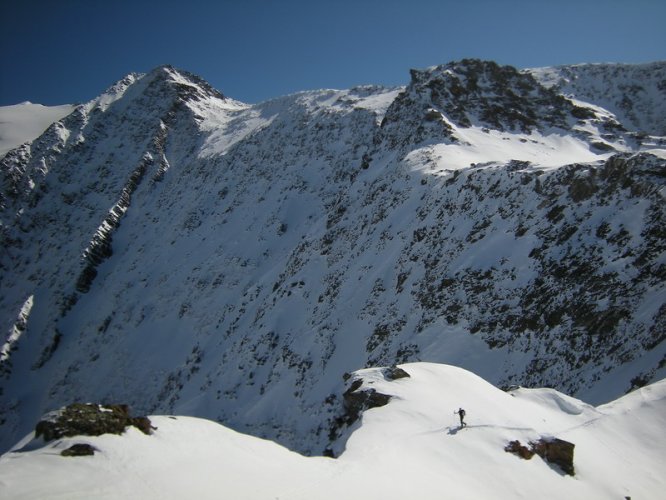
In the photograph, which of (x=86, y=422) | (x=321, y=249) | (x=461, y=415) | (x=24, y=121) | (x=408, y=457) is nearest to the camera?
(x=86, y=422)

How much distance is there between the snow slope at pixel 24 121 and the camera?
90575 mm

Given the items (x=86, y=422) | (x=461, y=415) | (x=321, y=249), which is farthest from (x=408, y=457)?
(x=321, y=249)

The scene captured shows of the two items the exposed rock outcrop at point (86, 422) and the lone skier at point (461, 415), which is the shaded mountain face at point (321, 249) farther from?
the exposed rock outcrop at point (86, 422)

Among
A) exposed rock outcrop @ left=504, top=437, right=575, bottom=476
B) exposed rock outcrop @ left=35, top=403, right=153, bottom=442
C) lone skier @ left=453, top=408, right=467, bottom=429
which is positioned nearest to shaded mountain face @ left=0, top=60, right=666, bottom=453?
exposed rock outcrop @ left=504, top=437, right=575, bottom=476

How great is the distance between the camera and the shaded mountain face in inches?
720

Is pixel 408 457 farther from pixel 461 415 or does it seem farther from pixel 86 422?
pixel 86 422

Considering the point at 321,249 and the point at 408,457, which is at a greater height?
the point at 321,249

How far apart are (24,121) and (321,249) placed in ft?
323

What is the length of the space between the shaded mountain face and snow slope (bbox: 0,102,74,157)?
19.3 metres

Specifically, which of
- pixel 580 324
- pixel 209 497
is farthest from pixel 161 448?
pixel 580 324

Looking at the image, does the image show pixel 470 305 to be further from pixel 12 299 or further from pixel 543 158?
pixel 12 299

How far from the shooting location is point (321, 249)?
3434 centimetres

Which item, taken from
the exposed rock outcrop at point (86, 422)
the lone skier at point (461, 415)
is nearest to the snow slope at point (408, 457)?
the lone skier at point (461, 415)

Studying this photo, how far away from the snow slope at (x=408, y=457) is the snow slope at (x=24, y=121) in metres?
94.0
